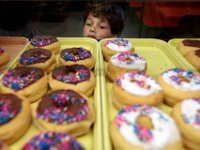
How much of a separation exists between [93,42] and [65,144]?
4.04 ft

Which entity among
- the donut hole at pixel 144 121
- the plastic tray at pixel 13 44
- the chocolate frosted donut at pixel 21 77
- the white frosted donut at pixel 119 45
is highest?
the donut hole at pixel 144 121

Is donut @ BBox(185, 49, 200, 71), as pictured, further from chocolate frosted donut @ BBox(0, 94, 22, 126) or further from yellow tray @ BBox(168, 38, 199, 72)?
chocolate frosted donut @ BBox(0, 94, 22, 126)

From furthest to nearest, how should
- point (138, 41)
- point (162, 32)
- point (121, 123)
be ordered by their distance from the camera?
point (162, 32) < point (138, 41) < point (121, 123)

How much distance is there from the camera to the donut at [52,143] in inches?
34.8

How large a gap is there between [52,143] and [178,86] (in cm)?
75

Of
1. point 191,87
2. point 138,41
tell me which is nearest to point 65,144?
point 191,87

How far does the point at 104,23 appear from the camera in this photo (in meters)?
2.12

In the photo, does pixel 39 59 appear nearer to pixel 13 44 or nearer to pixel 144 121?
pixel 13 44

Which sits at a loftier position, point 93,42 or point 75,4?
point 75,4

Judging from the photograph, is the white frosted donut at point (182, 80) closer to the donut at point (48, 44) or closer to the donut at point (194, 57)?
the donut at point (194, 57)

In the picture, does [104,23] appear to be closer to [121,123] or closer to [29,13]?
[29,13]

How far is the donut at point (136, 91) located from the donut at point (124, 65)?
6.3 inches

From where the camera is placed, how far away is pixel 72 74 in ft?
4.73

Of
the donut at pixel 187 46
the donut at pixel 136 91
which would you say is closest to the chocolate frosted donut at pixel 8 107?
the donut at pixel 136 91
